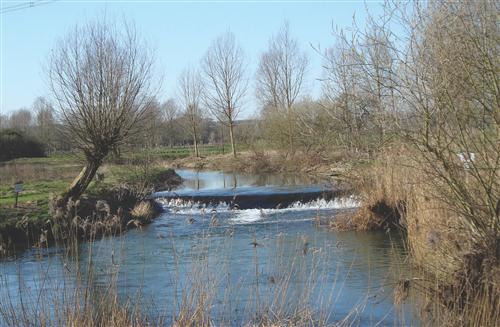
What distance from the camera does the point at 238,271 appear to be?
359 inches

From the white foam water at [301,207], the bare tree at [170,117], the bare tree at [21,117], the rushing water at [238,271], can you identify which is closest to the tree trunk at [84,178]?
the rushing water at [238,271]

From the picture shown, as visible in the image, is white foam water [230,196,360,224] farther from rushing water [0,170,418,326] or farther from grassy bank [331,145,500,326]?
grassy bank [331,145,500,326]

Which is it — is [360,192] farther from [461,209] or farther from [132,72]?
[132,72]

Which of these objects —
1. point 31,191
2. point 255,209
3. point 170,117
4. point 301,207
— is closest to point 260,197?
point 255,209

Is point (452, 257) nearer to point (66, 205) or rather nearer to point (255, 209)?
point (66, 205)

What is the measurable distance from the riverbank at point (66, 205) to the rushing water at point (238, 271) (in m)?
0.51

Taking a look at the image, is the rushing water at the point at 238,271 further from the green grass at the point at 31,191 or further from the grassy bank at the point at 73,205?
the green grass at the point at 31,191

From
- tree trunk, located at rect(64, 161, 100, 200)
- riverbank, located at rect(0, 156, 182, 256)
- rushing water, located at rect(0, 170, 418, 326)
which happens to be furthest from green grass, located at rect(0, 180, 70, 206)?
rushing water, located at rect(0, 170, 418, 326)

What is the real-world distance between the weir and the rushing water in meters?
1.22

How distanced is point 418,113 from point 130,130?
13.5 metres

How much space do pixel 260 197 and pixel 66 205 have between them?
13.0 m

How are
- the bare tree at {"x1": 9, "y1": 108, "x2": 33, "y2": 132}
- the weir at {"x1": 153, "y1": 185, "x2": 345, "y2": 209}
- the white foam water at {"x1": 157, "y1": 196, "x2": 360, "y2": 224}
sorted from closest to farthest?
the white foam water at {"x1": 157, "y1": 196, "x2": 360, "y2": 224} < the weir at {"x1": 153, "y1": 185, "x2": 345, "y2": 209} < the bare tree at {"x1": 9, "y1": 108, "x2": 33, "y2": 132}

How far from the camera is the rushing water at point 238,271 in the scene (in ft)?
17.4

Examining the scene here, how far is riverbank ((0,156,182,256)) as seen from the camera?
10.5 metres
